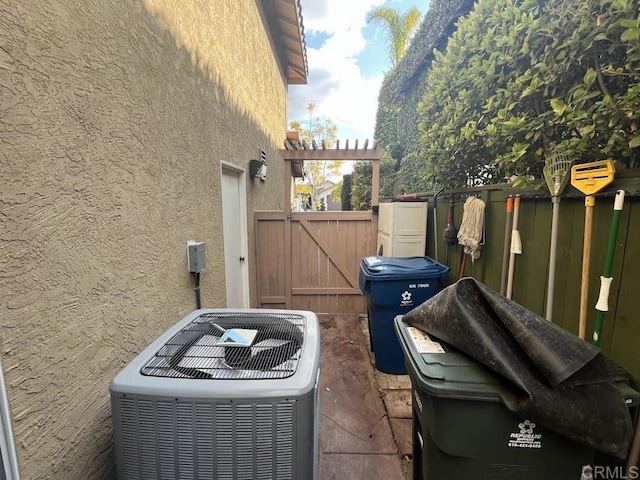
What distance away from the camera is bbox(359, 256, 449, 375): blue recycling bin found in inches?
114

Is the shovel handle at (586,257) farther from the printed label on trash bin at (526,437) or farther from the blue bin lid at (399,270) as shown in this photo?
the blue bin lid at (399,270)

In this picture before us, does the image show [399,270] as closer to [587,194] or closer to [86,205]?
[587,194]

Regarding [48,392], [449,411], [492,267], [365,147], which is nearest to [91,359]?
[48,392]

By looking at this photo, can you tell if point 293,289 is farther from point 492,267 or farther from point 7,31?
point 7,31

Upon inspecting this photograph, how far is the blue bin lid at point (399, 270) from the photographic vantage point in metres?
2.88

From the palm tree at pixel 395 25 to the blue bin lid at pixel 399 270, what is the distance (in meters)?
7.67

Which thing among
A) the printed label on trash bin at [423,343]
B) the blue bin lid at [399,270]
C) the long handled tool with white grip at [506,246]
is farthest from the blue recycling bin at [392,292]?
the printed label on trash bin at [423,343]

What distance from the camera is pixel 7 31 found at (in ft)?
2.93

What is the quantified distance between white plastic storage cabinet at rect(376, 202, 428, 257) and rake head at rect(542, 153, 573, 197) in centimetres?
187

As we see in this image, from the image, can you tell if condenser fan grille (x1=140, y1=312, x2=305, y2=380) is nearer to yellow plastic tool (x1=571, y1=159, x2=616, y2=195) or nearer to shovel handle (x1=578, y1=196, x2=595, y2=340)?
shovel handle (x1=578, y1=196, x2=595, y2=340)

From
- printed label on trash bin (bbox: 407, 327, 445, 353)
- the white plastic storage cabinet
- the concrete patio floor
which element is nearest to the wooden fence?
printed label on trash bin (bbox: 407, 327, 445, 353)

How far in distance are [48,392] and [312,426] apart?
960 mm

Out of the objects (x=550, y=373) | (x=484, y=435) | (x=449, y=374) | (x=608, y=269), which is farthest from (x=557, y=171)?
(x=484, y=435)

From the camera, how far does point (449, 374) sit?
121cm
